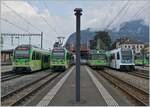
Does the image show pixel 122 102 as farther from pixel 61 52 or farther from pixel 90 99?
pixel 61 52

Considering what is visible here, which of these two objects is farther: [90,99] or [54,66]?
[54,66]

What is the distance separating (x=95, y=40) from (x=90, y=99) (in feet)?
383

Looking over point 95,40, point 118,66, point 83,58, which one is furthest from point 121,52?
point 95,40

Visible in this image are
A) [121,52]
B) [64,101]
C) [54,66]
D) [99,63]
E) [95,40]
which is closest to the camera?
[64,101]

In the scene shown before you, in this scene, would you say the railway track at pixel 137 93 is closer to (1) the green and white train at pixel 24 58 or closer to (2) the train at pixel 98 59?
(1) the green and white train at pixel 24 58

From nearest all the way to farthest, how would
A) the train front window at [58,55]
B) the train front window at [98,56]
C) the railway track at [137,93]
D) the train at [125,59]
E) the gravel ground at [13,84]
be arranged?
the railway track at [137,93], the gravel ground at [13,84], the train front window at [58,55], the train at [125,59], the train front window at [98,56]

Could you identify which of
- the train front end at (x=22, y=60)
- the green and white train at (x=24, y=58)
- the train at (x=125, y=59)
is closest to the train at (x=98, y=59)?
the train at (x=125, y=59)

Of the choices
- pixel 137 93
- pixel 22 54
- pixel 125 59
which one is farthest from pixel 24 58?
pixel 137 93

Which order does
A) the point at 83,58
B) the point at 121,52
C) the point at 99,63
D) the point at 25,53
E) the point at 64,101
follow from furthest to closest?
the point at 83,58 < the point at 99,63 < the point at 121,52 < the point at 25,53 < the point at 64,101

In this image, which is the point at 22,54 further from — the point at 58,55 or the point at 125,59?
the point at 125,59

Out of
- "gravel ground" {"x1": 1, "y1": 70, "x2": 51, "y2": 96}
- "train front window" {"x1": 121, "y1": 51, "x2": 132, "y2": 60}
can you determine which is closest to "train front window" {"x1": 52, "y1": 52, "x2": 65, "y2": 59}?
"train front window" {"x1": 121, "y1": 51, "x2": 132, "y2": 60}

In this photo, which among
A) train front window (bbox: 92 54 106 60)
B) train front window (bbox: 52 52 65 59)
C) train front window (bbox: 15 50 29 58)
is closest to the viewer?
train front window (bbox: 15 50 29 58)

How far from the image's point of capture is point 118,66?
48.7m

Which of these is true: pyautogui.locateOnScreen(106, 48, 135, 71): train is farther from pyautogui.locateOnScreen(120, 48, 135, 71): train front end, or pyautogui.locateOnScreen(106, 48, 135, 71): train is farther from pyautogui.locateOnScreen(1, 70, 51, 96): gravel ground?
pyautogui.locateOnScreen(1, 70, 51, 96): gravel ground
